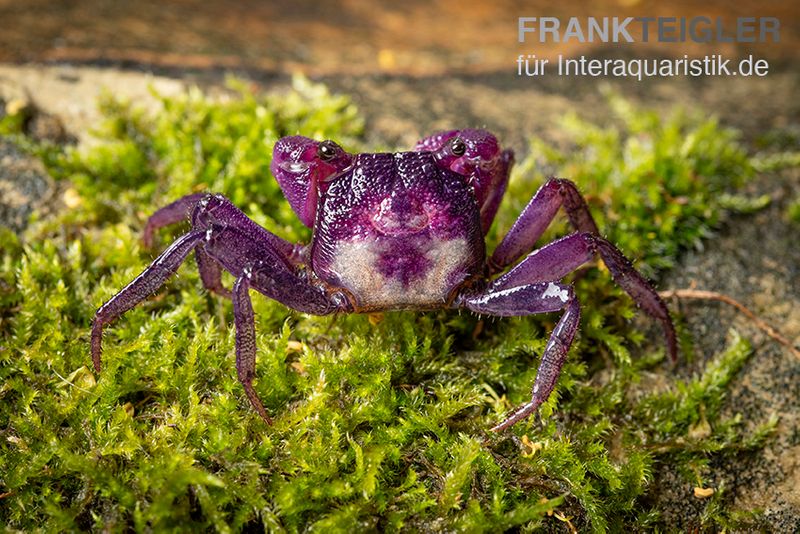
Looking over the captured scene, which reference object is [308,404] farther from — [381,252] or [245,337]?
[381,252]

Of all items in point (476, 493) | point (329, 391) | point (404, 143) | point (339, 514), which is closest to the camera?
point (339, 514)

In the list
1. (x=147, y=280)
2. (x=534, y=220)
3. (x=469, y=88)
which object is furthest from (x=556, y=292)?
(x=469, y=88)

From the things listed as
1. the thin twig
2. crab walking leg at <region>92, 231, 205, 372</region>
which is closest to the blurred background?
the thin twig

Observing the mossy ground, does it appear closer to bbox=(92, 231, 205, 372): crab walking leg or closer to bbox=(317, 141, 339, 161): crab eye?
bbox=(92, 231, 205, 372): crab walking leg

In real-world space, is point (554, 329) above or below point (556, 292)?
below

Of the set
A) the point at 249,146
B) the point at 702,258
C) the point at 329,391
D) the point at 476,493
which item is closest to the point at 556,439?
the point at 476,493

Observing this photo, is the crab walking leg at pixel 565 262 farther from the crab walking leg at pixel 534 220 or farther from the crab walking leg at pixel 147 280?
the crab walking leg at pixel 147 280

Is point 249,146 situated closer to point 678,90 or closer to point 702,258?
point 702,258
